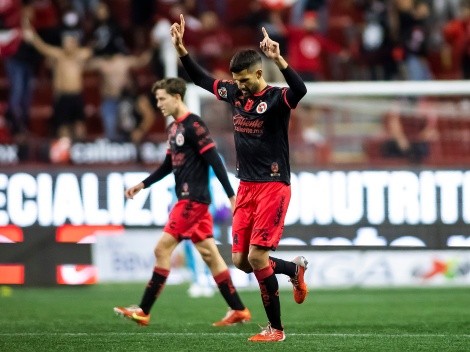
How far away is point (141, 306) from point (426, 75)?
8692 mm

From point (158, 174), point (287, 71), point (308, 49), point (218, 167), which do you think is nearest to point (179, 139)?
point (158, 174)

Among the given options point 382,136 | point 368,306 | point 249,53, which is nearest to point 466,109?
point 382,136

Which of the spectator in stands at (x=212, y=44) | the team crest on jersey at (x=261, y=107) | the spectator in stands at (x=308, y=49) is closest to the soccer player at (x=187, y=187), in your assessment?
the team crest on jersey at (x=261, y=107)

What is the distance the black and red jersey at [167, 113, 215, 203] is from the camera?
10.7 meters

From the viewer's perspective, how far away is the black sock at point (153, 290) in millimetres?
10409

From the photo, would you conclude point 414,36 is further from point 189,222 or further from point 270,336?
point 270,336

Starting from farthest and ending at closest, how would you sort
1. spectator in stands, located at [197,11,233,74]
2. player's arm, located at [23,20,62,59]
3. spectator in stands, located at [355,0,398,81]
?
player's arm, located at [23,20,62,59]
spectator in stands, located at [197,11,233,74]
spectator in stands, located at [355,0,398,81]

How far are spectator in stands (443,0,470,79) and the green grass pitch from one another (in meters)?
3.98

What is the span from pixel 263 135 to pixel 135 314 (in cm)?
233

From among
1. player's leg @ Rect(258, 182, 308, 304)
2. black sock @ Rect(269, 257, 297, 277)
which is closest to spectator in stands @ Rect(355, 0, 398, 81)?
black sock @ Rect(269, 257, 297, 277)

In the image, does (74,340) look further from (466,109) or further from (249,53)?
(466,109)

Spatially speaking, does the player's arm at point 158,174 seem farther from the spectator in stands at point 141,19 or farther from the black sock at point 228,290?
the spectator in stands at point 141,19

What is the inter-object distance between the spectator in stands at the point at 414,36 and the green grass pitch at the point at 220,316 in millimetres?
3984

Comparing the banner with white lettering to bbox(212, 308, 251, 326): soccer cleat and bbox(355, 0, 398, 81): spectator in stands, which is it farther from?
bbox(212, 308, 251, 326): soccer cleat
